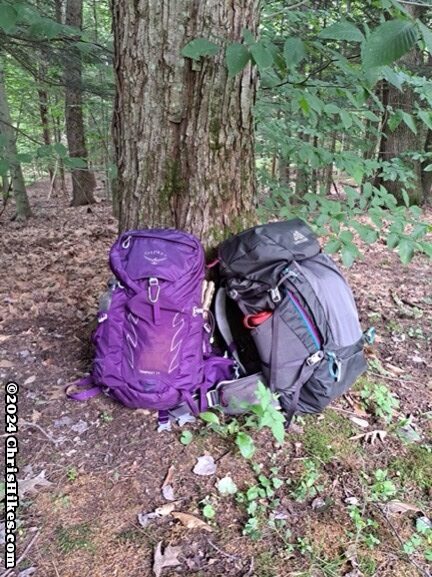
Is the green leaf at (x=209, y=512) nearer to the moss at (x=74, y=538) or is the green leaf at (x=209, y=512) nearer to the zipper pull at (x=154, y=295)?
the moss at (x=74, y=538)

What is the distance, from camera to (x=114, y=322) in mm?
2070

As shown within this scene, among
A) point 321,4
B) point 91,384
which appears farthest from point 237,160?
point 321,4

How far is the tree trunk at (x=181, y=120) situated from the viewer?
208cm

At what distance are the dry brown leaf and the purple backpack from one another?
53 centimetres

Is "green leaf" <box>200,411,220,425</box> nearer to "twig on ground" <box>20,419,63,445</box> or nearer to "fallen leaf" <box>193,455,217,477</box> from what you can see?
"fallen leaf" <box>193,455,217,477</box>

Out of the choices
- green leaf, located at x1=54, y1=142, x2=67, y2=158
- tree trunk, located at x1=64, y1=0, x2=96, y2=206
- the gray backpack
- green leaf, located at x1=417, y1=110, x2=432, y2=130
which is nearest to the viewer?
the gray backpack

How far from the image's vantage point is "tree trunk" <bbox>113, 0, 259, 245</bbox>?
6.81 feet

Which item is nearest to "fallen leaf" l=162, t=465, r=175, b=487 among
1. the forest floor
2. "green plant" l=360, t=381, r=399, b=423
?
the forest floor

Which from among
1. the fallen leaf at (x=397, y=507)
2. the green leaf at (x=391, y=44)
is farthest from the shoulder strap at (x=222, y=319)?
the green leaf at (x=391, y=44)

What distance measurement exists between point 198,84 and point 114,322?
124 centimetres

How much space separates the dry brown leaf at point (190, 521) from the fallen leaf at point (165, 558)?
99 millimetres

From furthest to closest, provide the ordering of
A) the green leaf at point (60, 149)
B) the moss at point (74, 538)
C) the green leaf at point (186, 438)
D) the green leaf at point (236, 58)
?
1. the green leaf at point (60, 149)
2. the green leaf at point (186, 438)
3. the green leaf at point (236, 58)
4. the moss at point (74, 538)

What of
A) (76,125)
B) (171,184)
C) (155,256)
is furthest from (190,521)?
(76,125)

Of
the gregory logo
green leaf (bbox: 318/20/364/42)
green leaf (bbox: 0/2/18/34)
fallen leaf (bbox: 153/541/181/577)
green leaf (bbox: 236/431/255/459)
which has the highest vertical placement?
green leaf (bbox: 0/2/18/34)
